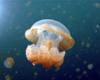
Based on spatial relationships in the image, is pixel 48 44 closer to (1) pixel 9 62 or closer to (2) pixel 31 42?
(2) pixel 31 42

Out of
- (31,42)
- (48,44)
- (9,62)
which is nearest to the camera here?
(48,44)

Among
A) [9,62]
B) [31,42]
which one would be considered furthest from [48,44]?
[9,62]

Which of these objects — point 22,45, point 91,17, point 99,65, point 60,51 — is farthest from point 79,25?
point 60,51

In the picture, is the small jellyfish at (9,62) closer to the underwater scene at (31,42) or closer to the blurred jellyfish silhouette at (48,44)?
the underwater scene at (31,42)

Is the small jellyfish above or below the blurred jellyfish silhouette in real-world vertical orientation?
below

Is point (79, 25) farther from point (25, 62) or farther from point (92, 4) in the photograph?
point (25, 62)

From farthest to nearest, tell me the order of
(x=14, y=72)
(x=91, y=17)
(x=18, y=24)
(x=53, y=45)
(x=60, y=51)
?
(x=91, y=17) < (x=18, y=24) < (x=14, y=72) < (x=60, y=51) < (x=53, y=45)

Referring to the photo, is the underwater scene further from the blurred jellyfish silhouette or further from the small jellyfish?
the blurred jellyfish silhouette

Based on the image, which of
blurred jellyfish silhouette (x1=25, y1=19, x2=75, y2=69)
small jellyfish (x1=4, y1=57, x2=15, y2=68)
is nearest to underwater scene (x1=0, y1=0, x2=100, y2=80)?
small jellyfish (x1=4, y1=57, x2=15, y2=68)
